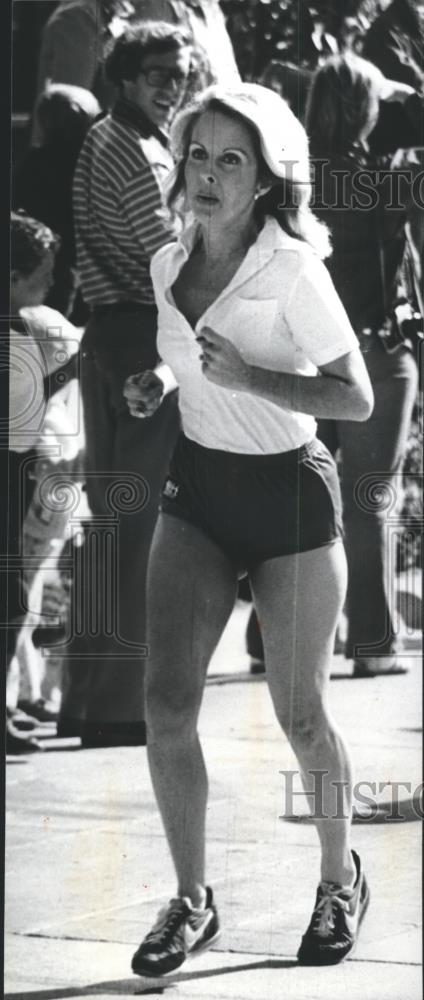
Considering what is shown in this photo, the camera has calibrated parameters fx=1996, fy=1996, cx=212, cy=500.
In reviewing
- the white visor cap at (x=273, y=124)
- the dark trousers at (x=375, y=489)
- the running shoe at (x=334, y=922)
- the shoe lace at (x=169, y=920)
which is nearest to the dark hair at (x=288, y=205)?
the white visor cap at (x=273, y=124)

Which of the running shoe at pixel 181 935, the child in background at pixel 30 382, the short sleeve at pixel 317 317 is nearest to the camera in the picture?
the short sleeve at pixel 317 317

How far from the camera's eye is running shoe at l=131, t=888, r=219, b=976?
4301 mm

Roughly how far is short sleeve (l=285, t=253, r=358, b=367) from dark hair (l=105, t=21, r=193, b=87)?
58cm

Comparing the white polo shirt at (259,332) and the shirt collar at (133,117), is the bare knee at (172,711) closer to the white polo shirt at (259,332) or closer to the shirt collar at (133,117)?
the white polo shirt at (259,332)

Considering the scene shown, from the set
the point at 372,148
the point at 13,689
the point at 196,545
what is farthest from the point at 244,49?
the point at 13,689

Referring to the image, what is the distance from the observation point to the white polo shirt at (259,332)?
420 cm

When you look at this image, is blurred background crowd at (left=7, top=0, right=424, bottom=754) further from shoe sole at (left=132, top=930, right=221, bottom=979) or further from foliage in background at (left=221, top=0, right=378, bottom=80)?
shoe sole at (left=132, top=930, right=221, bottom=979)

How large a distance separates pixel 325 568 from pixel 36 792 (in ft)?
2.68

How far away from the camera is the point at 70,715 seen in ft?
14.6

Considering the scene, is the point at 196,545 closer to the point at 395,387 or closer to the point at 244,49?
the point at 395,387

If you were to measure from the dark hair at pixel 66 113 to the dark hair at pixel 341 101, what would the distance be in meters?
0.49

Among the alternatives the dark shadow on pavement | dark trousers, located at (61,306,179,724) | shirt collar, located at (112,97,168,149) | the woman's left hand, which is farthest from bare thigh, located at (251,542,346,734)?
shirt collar, located at (112,97,168,149)

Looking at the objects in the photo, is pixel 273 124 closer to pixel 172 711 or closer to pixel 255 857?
pixel 172 711

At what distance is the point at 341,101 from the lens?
426cm
